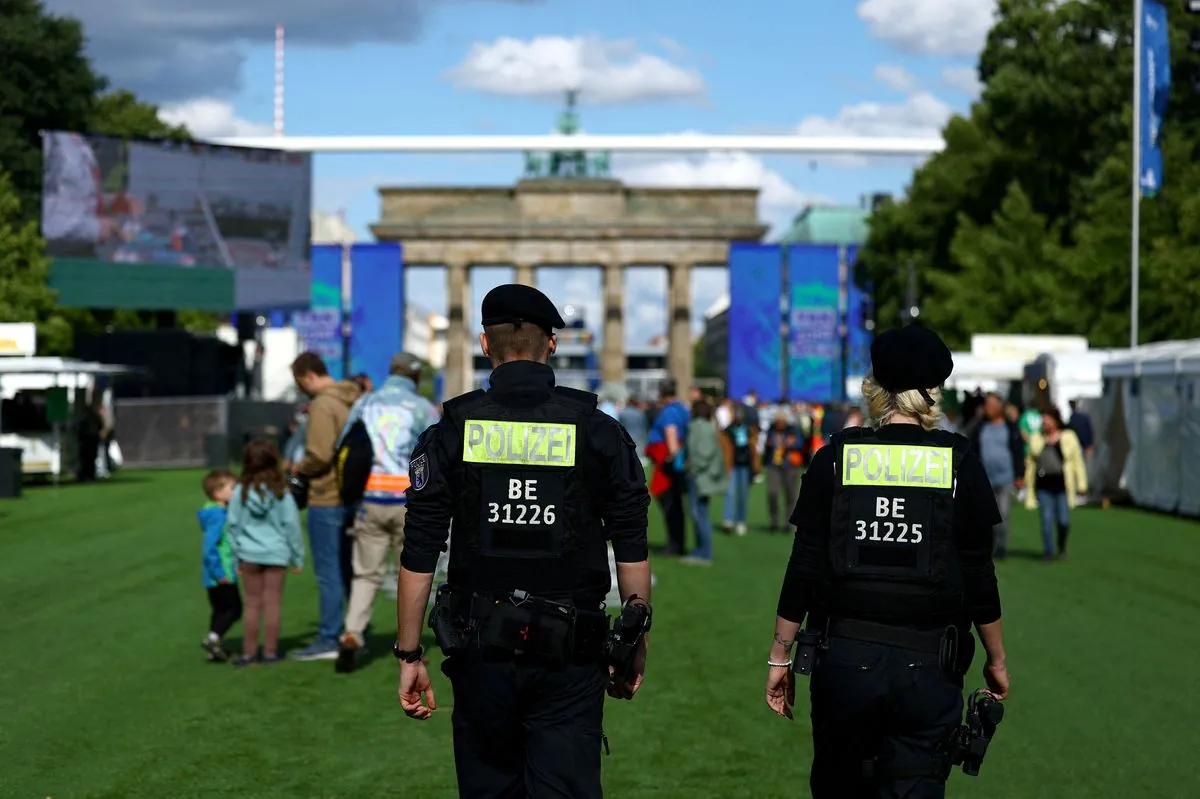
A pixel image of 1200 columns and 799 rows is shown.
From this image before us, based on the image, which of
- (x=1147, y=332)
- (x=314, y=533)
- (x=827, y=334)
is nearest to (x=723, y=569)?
(x=314, y=533)

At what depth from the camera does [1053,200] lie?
53.6 meters

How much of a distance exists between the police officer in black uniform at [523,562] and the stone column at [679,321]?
8203cm

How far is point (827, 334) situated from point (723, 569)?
46956 millimetres

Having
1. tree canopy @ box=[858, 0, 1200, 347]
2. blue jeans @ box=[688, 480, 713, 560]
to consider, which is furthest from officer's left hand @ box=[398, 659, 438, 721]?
tree canopy @ box=[858, 0, 1200, 347]

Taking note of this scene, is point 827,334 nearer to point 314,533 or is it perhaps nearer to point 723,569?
point 723,569

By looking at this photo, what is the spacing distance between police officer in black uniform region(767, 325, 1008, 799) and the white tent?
2194 cm

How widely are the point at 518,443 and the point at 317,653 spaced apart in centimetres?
729

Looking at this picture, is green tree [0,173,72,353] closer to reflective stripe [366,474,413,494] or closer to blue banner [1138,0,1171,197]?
blue banner [1138,0,1171,197]

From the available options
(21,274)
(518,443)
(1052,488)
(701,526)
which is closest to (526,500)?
(518,443)

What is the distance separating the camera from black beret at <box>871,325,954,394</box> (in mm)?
4977

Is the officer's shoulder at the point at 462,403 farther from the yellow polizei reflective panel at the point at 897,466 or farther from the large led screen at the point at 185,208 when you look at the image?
the large led screen at the point at 185,208

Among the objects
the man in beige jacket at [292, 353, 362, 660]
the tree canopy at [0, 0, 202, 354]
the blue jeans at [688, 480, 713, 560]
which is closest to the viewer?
the man in beige jacket at [292, 353, 362, 660]

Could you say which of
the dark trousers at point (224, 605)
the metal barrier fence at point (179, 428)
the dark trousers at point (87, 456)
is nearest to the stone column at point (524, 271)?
the metal barrier fence at point (179, 428)

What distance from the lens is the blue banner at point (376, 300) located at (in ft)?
219
